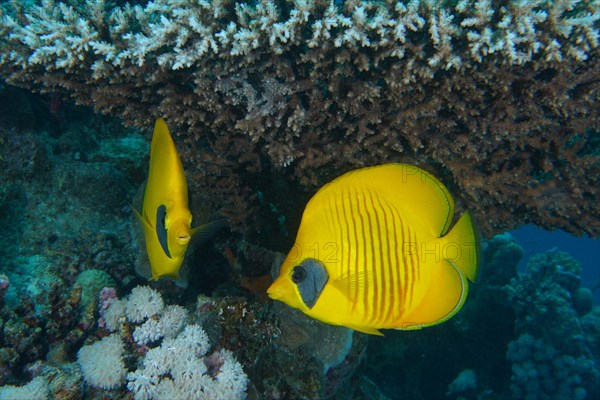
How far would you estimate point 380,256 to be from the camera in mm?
1389

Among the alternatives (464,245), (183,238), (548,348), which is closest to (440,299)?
(464,245)

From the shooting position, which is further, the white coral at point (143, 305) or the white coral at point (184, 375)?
the white coral at point (143, 305)

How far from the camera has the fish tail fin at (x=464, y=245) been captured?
1.40 m

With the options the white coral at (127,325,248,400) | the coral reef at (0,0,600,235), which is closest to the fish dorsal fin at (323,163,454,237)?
the coral reef at (0,0,600,235)

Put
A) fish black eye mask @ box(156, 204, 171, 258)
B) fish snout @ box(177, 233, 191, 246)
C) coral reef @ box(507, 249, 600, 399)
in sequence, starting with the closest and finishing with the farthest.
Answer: fish snout @ box(177, 233, 191, 246) → fish black eye mask @ box(156, 204, 171, 258) → coral reef @ box(507, 249, 600, 399)

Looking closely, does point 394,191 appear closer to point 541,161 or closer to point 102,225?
point 541,161

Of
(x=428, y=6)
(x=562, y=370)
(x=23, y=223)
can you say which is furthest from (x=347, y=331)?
(x=562, y=370)

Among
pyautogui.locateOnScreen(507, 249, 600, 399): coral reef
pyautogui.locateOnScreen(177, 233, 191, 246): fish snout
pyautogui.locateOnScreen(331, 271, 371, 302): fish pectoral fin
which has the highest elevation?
pyautogui.locateOnScreen(177, 233, 191, 246): fish snout

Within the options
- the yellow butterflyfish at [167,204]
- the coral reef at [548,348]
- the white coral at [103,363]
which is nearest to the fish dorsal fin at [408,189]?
the yellow butterflyfish at [167,204]

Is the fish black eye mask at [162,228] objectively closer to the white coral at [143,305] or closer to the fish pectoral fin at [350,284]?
the fish pectoral fin at [350,284]

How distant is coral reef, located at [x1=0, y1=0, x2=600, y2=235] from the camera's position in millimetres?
1903

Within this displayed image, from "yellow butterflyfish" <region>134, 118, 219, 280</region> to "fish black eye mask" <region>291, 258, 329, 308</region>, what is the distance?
416mm

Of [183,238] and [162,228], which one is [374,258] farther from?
[162,228]

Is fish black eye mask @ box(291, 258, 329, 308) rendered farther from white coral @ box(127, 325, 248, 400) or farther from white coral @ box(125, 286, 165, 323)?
white coral @ box(125, 286, 165, 323)
